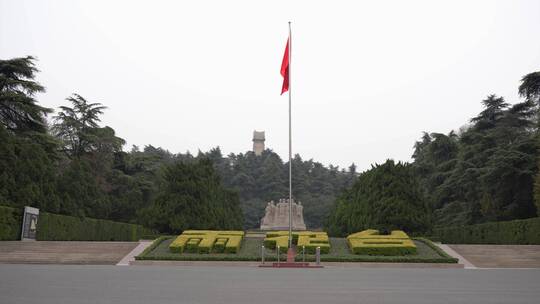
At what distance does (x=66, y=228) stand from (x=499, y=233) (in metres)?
29.7

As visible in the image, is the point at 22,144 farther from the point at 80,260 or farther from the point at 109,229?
the point at 80,260

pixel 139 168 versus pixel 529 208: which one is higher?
pixel 139 168

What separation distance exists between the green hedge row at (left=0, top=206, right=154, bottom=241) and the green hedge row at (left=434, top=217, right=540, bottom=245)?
968 inches

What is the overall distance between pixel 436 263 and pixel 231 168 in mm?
93383

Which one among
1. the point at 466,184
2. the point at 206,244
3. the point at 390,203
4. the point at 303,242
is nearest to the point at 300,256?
the point at 303,242

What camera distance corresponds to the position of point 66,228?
42281 mm

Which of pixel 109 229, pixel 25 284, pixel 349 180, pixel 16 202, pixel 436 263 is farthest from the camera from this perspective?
pixel 349 180

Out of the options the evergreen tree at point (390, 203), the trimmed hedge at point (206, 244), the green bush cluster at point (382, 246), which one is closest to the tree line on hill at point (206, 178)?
the evergreen tree at point (390, 203)

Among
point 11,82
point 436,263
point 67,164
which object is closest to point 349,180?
point 67,164

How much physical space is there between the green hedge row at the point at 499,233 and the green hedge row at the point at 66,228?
2460 cm

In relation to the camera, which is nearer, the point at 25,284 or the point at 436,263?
the point at 25,284

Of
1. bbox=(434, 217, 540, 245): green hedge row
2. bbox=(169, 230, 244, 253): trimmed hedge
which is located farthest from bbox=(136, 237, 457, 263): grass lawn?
bbox=(434, 217, 540, 245): green hedge row

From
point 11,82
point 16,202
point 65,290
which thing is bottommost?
point 65,290

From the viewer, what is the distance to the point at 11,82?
47.0 metres
